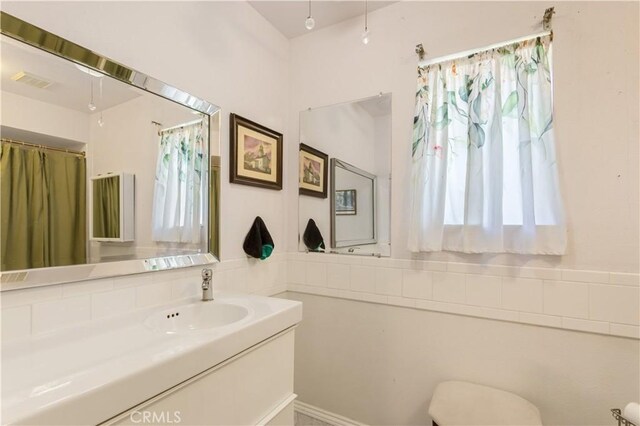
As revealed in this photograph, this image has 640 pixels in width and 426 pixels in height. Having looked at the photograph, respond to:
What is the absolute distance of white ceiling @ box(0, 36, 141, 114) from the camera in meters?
0.93

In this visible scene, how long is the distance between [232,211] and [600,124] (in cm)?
177

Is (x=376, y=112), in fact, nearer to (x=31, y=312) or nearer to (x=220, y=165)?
(x=220, y=165)

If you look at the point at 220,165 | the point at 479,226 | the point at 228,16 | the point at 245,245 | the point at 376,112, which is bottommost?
Result: the point at 245,245

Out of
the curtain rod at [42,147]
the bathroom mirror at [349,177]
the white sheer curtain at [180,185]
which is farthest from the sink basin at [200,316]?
the bathroom mirror at [349,177]

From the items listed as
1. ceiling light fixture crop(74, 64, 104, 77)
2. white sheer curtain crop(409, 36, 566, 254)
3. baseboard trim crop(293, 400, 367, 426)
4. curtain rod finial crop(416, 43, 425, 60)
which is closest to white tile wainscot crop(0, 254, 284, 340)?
ceiling light fixture crop(74, 64, 104, 77)

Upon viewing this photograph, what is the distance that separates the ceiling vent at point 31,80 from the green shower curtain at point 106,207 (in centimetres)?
A: 34

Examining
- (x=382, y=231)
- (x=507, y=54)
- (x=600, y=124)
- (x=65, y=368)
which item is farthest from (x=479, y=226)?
(x=65, y=368)

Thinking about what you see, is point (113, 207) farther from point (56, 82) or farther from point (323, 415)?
point (323, 415)

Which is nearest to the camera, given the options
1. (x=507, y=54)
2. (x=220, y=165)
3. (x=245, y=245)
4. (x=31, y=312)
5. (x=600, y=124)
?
(x=31, y=312)

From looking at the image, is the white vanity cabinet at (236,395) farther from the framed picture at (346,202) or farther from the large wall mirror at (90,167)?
the framed picture at (346,202)

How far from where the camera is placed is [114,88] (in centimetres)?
119

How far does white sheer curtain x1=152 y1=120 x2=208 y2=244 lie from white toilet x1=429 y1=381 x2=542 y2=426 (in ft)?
4.47

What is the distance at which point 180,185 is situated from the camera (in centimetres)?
148

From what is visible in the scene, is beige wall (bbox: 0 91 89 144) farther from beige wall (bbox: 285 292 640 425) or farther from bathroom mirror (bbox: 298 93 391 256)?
beige wall (bbox: 285 292 640 425)
